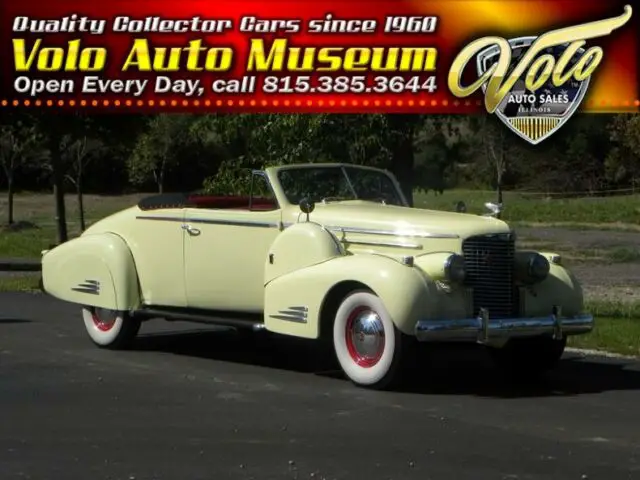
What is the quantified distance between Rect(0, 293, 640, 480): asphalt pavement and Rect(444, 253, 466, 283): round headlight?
0.87 meters

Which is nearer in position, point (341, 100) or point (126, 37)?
point (341, 100)

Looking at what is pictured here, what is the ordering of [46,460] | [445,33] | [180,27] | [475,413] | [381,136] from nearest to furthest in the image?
1. [46,460]
2. [475,413]
3. [381,136]
4. [445,33]
5. [180,27]

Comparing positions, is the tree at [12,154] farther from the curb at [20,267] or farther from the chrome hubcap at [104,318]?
the chrome hubcap at [104,318]

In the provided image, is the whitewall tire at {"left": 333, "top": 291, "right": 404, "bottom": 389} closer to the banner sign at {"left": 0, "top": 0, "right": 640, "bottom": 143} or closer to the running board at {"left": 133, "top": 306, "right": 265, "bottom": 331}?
the running board at {"left": 133, "top": 306, "right": 265, "bottom": 331}

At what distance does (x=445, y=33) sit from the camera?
18203mm

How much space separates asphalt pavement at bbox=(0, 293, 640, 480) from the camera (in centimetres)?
763

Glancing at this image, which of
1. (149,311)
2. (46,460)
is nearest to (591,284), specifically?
(149,311)

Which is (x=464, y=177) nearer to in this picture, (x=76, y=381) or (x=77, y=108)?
(x=77, y=108)

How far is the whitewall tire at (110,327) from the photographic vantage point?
13000 mm

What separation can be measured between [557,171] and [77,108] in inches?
1499

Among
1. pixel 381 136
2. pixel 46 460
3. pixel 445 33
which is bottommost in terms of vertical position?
pixel 46 460

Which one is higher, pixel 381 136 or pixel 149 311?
pixel 381 136

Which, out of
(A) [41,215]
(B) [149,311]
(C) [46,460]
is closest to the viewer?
(C) [46,460]

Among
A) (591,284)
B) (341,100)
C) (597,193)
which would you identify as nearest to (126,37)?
(341,100)
